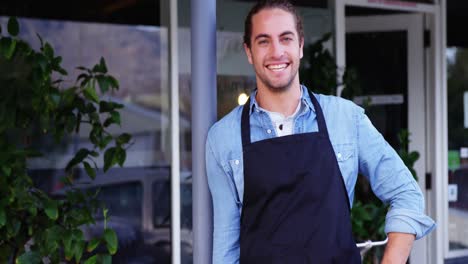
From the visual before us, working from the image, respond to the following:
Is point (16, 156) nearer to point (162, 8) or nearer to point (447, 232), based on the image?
point (162, 8)

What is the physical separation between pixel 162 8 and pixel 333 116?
2.46 m

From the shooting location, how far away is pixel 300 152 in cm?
175

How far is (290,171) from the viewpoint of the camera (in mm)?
1733

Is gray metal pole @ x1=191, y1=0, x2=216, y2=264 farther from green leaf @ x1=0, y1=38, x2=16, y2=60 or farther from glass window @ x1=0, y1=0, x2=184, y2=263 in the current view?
glass window @ x1=0, y1=0, x2=184, y2=263

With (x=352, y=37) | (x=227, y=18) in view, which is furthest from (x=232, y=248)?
(x=352, y=37)

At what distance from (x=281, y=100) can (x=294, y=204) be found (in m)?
0.28

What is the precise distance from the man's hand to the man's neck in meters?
0.42

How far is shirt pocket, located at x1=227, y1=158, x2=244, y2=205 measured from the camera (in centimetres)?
177

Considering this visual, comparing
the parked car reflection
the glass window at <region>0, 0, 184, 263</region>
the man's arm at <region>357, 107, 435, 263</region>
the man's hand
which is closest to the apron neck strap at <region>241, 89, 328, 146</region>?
the man's arm at <region>357, 107, 435, 263</region>

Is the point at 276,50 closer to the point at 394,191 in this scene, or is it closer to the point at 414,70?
the point at 394,191

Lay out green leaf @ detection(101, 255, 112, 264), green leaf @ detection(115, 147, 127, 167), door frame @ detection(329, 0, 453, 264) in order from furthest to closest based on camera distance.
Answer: door frame @ detection(329, 0, 453, 264), green leaf @ detection(115, 147, 127, 167), green leaf @ detection(101, 255, 112, 264)

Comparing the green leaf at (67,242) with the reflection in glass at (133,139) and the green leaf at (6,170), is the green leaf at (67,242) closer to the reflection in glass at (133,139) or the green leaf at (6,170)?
the green leaf at (6,170)

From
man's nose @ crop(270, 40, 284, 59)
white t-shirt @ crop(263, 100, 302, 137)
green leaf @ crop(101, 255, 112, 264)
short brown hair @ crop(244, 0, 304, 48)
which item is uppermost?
short brown hair @ crop(244, 0, 304, 48)

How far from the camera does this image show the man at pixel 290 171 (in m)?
1.73
